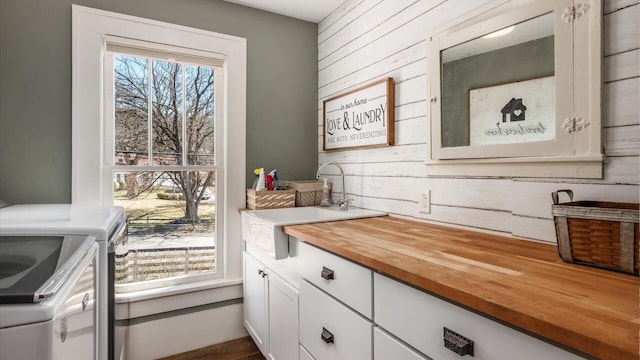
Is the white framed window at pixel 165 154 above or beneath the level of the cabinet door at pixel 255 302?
above

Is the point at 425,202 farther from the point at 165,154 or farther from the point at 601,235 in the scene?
the point at 165,154

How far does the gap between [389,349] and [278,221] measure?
88 centimetres

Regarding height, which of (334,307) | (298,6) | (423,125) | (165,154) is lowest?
(334,307)

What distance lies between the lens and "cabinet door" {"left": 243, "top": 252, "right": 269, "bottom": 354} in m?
1.90

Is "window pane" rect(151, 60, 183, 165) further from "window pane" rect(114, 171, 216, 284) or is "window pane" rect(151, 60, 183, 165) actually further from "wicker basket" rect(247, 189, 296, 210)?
"wicker basket" rect(247, 189, 296, 210)

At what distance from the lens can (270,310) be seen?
5.91 feet

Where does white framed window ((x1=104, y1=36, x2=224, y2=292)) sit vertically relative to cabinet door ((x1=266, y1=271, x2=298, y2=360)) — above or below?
above

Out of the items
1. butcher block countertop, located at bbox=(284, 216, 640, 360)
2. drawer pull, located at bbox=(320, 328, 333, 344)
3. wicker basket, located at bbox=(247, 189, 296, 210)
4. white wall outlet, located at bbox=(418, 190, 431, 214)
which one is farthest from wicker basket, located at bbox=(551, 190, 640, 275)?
wicker basket, located at bbox=(247, 189, 296, 210)

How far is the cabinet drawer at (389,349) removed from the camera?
0.89m

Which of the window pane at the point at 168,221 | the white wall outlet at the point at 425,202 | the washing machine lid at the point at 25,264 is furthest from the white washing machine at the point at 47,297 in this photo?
the white wall outlet at the point at 425,202

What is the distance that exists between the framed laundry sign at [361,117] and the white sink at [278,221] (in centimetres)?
45

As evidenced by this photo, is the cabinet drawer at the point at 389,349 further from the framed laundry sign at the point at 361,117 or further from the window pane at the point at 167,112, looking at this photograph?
the window pane at the point at 167,112

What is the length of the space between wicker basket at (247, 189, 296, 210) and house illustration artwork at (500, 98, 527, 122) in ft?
4.54

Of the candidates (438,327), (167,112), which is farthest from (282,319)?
(167,112)
